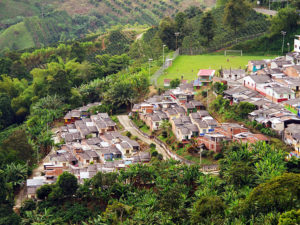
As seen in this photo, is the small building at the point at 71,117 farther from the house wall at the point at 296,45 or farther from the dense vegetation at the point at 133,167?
the house wall at the point at 296,45

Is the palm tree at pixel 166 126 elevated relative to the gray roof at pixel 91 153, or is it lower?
elevated

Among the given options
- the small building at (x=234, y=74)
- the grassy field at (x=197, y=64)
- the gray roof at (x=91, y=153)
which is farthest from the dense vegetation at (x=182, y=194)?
the grassy field at (x=197, y=64)

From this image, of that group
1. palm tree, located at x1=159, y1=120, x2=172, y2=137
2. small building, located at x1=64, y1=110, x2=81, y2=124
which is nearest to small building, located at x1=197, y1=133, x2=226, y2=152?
palm tree, located at x1=159, y1=120, x2=172, y2=137

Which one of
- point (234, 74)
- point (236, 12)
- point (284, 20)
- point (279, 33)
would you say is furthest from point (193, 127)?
point (236, 12)

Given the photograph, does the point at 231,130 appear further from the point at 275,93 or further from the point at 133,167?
the point at 133,167

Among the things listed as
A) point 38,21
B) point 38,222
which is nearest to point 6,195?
point 38,222

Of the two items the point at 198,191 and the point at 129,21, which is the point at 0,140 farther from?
the point at 129,21

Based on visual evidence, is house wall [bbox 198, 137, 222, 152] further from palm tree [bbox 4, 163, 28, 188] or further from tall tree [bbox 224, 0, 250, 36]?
tall tree [bbox 224, 0, 250, 36]
